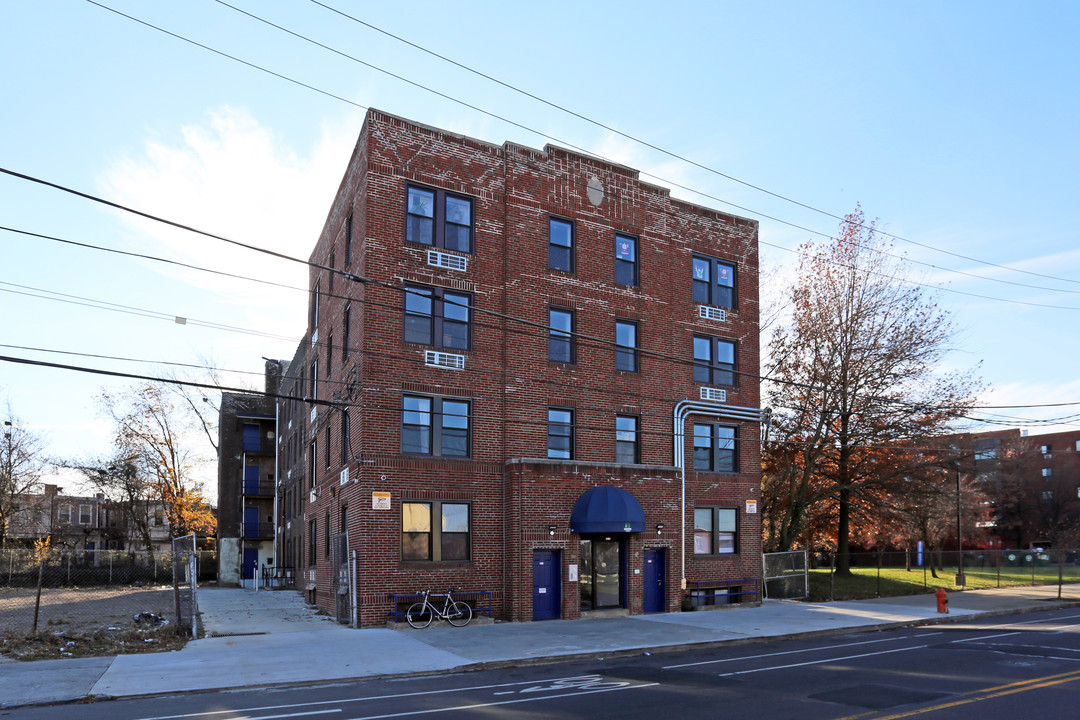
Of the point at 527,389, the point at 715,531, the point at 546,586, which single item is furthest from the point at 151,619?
the point at 715,531

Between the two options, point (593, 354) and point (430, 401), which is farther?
point (593, 354)

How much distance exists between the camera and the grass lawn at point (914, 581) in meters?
34.2

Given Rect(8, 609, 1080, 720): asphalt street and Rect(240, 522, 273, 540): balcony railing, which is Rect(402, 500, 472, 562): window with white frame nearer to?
Rect(8, 609, 1080, 720): asphalt street

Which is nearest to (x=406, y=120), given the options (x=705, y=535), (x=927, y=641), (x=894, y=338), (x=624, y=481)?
(x=624, y=481)

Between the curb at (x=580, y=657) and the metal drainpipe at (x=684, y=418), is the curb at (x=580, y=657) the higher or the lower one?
the lower one

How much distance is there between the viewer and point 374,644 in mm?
18625

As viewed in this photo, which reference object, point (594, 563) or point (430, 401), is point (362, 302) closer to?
point (430, 401)

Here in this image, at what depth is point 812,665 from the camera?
15602mm

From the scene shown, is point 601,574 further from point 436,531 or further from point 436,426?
point 436,426

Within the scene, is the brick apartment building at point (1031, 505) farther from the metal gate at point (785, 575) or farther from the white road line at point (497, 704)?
the white road line at point (497, 704)

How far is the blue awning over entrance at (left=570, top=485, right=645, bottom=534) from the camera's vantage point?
24.0 meters

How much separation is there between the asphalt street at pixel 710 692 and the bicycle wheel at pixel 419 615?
657 centimetres

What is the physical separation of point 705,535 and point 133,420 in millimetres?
42458

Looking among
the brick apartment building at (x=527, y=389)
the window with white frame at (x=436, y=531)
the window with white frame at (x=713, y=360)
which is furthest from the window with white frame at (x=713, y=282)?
the window with white frame at (x=436, y=531)
